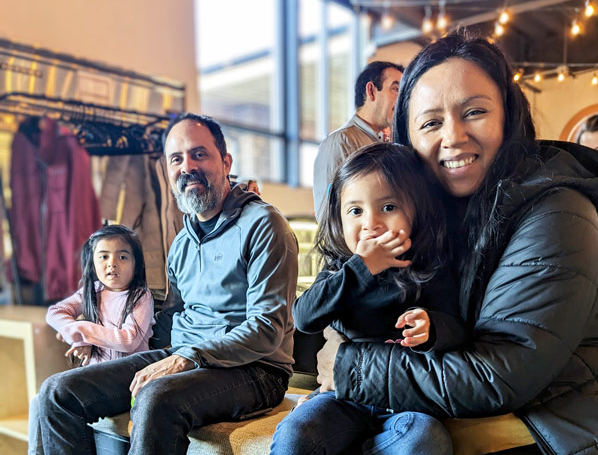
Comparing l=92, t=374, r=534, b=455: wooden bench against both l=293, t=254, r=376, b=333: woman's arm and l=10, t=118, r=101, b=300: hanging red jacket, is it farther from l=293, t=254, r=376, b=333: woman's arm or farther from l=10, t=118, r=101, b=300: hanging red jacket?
l=10, t=118, r=101, b=300: hanging red jacket

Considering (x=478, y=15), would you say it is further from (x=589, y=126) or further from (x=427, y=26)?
(x=589, y=126)

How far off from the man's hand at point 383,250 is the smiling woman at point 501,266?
148mm

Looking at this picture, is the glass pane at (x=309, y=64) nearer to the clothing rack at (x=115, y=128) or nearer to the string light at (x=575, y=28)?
the clothing rack at (x=115, y=128)

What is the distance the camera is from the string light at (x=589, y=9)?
1750 mm

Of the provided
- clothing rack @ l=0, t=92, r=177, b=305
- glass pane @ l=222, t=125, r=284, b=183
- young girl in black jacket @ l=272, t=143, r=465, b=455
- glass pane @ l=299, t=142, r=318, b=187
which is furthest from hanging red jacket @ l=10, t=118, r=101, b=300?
glass pane @ l=299, t=142, r=318, b=187

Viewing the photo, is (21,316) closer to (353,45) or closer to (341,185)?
(341,185)

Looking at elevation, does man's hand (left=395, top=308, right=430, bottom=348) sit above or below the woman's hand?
above

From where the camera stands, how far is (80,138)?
257 cm

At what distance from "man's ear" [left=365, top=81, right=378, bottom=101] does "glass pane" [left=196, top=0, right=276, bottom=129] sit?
332cm

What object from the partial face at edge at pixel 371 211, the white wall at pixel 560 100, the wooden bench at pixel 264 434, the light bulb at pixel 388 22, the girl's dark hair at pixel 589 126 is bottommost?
the wooden bench at pixel 264 434

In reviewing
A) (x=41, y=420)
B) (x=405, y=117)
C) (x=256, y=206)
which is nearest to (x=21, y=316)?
(x=41, y=420)

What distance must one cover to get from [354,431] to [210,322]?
68cm

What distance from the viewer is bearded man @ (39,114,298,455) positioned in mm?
1609

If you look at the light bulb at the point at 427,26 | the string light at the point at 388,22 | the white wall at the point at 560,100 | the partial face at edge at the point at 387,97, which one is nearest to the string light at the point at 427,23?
the light bulb at the point at 427,26
